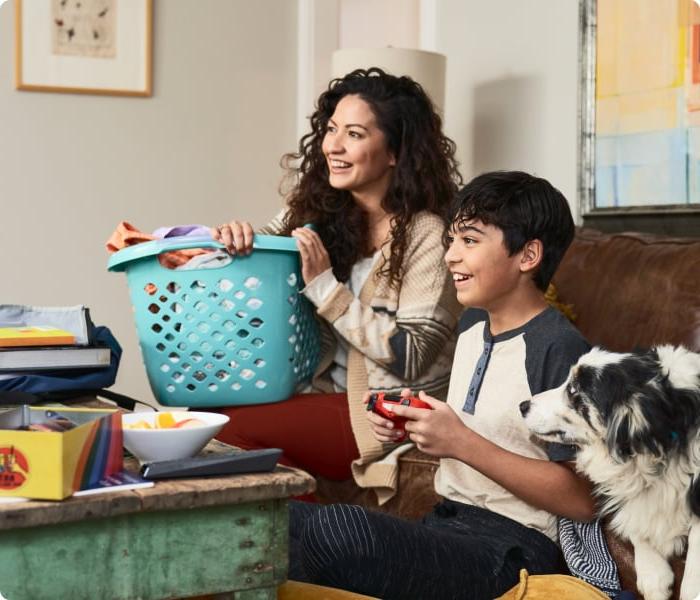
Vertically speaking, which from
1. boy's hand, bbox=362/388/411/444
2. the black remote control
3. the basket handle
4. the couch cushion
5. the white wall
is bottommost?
boy's hand, bbox=362/388/411/444

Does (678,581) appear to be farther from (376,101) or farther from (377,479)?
(376,101)

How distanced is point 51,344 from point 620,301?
1.17 meters

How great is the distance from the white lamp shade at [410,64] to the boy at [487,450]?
150 centimetres

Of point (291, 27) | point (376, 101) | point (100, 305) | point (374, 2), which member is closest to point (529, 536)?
point (376, 101)

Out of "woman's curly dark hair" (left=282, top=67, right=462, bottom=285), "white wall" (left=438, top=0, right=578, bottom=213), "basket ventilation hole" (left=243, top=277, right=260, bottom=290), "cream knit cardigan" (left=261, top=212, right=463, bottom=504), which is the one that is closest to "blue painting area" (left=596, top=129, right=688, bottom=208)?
"white wall" (left=438, top=0, right=578, bottom=213)

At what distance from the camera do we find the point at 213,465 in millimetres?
1248

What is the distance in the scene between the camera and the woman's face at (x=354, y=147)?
241cm

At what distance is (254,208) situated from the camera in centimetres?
437

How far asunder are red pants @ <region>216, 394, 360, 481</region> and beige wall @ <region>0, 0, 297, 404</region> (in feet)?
6.65

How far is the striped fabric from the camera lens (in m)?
1.57

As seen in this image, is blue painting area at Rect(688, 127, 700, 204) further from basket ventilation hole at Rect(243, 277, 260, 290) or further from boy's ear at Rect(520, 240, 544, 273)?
basket ventilation hole at Rect(243, 277, 260, 290)

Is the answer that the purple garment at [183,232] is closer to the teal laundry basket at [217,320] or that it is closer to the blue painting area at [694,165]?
the teal laundry basket at [217,320]

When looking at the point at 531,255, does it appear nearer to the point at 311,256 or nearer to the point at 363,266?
the point at 311,256

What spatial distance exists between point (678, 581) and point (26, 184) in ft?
10.4
